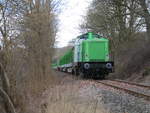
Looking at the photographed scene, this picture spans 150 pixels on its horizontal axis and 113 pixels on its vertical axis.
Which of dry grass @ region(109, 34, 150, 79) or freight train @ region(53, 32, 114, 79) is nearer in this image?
freight train @ region(53, 32, 114, 79)

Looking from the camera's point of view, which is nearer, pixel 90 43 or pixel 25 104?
pixel 25 104

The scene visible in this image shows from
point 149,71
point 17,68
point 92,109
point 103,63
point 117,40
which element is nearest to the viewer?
point 92,109

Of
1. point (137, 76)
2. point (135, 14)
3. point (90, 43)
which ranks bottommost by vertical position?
point (137, 76)

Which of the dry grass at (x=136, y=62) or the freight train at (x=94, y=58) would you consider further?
the dry grass at (x=136, y=62)

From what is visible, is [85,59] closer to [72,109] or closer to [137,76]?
[137,76]

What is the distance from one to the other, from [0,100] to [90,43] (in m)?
16.1

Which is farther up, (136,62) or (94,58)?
(94,58)

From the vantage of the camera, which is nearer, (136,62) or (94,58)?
(94,58)

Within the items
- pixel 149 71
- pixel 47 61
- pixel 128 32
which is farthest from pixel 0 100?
pixel 128 32

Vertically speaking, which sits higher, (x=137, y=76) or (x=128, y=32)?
(x=128, y=32)

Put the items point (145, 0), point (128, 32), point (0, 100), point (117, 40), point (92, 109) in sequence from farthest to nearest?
point (117, 40), point (128, 32), point (145, 0), point (92, 109), point (0, 100)

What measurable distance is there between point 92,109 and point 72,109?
524mm

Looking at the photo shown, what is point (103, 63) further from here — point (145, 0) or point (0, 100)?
point (0, 100)

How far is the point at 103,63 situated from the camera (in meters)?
20.3
